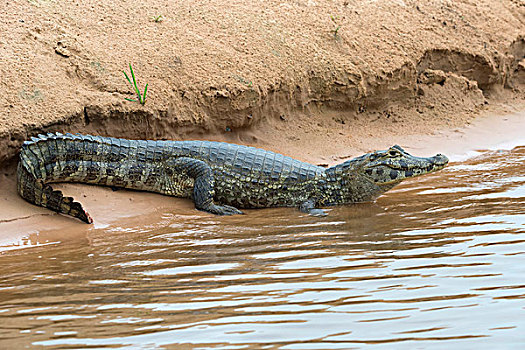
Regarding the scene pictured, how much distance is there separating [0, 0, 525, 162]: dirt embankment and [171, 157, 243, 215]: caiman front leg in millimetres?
822

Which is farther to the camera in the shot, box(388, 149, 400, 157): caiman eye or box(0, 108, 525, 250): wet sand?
box(388, 149, 400, 157): caiman eye

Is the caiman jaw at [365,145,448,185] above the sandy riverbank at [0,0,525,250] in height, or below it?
below

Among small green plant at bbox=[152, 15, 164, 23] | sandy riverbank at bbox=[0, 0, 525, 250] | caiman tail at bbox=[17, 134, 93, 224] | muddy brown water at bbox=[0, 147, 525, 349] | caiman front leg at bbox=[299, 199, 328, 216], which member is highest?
small green plant at bbox=[152, 15, 164, 23]

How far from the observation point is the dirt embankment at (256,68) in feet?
19.7

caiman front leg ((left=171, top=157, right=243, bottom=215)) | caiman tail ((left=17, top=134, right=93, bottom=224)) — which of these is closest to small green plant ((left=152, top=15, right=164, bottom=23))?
caiman front leg ((left=171, top=157, right=243, bottom=215))

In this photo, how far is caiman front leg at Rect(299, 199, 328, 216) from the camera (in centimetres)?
546

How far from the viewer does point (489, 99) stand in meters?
9.73

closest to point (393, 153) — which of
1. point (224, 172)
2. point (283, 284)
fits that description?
point (224, 172)

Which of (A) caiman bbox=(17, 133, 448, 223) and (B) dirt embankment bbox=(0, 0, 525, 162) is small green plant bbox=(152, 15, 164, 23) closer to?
(B) dirt embankment bbox=(0, 0, 525, 162)

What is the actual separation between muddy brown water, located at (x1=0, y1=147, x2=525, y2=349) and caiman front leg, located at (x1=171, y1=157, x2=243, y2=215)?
0.42m

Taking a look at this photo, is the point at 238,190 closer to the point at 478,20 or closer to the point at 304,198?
the point at 304,198

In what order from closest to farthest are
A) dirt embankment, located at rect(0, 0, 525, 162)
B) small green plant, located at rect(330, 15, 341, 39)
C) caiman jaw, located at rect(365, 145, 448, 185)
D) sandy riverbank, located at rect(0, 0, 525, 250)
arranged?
sandy riverbank, located at rect(0, 0, 525, 250) < caiman jaw, located at rect(365, 145, 448, 185) < dirt embankment, located at rect(0, 0, 525, 162) < small green plant, located at rect(330, 15, 341, 39)

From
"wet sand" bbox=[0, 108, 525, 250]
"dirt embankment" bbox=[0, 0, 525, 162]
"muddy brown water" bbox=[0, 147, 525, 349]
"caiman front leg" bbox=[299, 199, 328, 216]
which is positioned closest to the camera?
"muddy brown water" bbox=[0, 147, 525, 349]

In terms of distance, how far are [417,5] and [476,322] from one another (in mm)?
8135
